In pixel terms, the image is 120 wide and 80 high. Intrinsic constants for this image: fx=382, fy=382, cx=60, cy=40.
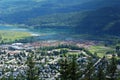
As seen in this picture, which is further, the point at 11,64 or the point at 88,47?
the point at 88,47

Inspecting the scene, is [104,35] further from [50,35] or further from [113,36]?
[50,35]

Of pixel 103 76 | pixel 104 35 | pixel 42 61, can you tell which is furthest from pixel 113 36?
pixel 103 76

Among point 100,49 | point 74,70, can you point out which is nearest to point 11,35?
point 100,49

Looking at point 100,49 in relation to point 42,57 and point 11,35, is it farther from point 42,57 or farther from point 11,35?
point 11,35

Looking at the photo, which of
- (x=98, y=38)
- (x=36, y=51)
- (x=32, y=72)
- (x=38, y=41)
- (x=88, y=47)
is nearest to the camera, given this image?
(x=32, y=72)

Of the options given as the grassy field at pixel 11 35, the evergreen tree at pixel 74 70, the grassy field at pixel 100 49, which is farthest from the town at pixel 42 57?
the evergreen tree at pixel 74 70

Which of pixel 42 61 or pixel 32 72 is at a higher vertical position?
pixel 32 72

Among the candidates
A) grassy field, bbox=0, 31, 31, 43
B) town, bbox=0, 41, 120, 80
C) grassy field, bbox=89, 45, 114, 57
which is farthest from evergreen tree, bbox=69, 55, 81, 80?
grassy field, bbox=0, 31, 31, 43

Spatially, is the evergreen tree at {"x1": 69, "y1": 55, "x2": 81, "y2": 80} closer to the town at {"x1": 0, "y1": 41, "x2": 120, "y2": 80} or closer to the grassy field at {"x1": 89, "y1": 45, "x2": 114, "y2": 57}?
the town at {"x1": 0, "y1": 41, "x2": 120, "y2": 80}
